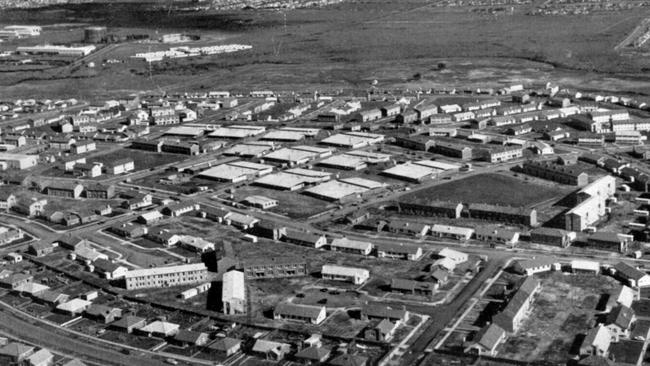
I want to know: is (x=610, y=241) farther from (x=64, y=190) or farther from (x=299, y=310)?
(x=64, y=190)

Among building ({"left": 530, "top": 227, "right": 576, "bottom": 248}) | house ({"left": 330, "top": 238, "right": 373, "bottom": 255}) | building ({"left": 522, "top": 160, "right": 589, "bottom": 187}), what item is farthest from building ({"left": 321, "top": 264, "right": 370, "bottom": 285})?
building ({"left": 522, "top": 160, "right": 589, "bottom": 187})

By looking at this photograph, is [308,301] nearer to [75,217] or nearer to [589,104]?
[75,217]

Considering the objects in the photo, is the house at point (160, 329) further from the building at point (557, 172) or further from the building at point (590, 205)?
the building at point (557, 172)

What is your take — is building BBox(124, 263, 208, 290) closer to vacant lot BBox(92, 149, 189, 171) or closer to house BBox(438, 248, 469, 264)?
house BBox(438, 248, 469, 264)

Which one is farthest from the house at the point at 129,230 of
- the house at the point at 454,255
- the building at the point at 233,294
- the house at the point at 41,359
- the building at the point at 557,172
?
the building at the point at 557,172

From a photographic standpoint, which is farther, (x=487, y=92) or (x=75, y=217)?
(x=487, y=92)

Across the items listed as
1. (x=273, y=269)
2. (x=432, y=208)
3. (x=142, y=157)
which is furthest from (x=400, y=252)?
(x=142, y=157)

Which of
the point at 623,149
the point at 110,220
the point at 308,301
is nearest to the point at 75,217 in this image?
the point at 110,220
